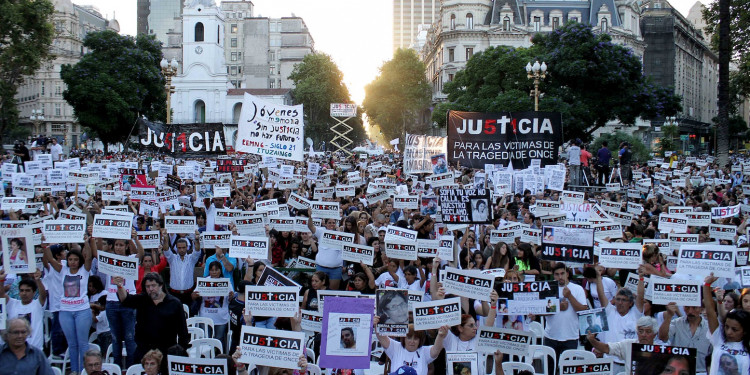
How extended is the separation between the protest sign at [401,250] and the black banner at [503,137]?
7.28m

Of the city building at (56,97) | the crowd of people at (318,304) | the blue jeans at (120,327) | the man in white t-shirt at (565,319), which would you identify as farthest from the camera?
the city building at (56,97)

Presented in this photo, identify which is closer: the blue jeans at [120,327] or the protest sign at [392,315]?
the protest sign at [392,315]

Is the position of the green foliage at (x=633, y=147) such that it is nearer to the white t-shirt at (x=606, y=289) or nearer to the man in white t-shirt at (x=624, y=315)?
the white t-shirt at (x=606, y=289)

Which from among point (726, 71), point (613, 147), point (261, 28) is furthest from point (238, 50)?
point (726, 71)

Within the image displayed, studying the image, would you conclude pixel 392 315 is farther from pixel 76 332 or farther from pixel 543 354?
pixel 76 332

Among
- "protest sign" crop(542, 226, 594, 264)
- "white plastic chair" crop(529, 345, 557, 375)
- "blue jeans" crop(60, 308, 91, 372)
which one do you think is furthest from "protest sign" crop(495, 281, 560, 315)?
"blue jeans" crop(60, 308, 91, 372)

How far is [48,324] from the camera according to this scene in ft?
31.7

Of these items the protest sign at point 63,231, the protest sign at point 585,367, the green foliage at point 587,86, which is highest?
the green foliage at point 587,86

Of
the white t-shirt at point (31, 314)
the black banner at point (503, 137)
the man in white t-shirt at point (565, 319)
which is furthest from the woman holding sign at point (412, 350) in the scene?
the black banner at point (503, 137)

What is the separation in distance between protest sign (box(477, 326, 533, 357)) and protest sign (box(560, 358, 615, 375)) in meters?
0.50

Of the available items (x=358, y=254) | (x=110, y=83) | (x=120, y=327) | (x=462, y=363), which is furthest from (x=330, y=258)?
(x=110, y=83)

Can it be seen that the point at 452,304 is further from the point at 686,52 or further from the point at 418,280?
the point at 686,52

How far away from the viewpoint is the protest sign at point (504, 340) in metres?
7.07

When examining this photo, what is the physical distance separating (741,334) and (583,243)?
9.55 feet
